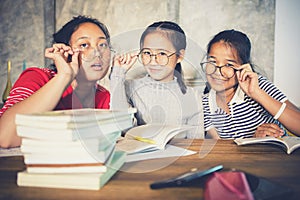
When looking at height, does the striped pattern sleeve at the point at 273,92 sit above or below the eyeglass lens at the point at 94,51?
below

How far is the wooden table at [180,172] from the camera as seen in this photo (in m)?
0.57

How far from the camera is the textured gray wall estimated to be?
2301 mm

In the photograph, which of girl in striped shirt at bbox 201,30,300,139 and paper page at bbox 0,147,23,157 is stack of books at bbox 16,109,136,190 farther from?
girl in striped shirt at bbox 201,30,300,139

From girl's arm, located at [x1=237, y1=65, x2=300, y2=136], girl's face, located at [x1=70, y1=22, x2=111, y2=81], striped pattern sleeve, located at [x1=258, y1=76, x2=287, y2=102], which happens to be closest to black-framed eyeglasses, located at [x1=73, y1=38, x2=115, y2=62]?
girl's face, located at [x1=70, y1=22, x2=111, y2=81]

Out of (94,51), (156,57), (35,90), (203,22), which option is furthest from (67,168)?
(203,22)

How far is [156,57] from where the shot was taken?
4.98 feet

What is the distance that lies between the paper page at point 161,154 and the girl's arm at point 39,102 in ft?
1.10

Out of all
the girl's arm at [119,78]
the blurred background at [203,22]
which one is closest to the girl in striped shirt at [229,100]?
the girl's arm at [119,78]

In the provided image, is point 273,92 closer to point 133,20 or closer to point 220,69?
point 220,69

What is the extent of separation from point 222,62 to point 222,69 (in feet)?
0.15

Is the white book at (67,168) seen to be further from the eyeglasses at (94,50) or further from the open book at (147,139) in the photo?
the eyeglasses at (94,50)

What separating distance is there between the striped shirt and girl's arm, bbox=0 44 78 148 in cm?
80

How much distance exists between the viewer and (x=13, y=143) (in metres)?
0.97

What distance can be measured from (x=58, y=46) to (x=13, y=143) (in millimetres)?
389
